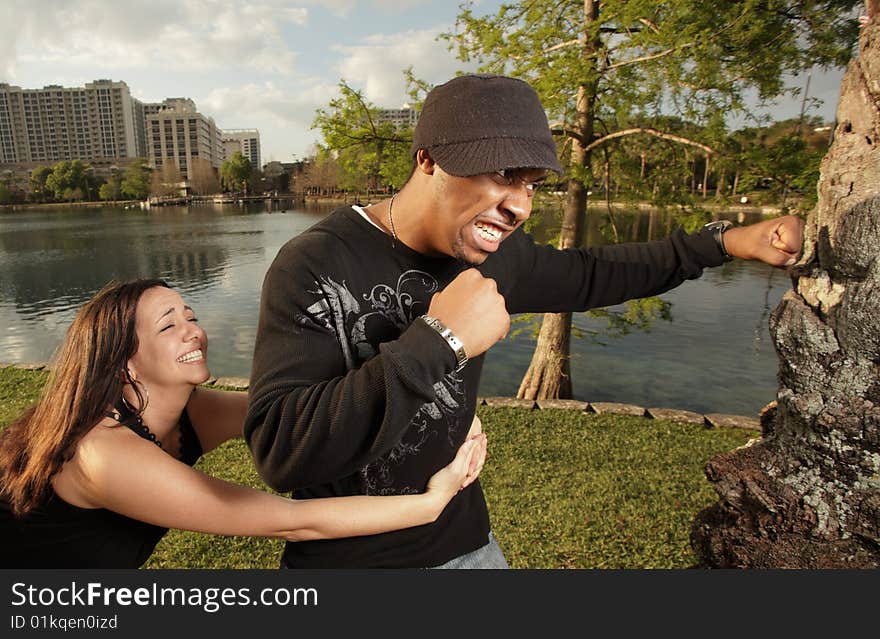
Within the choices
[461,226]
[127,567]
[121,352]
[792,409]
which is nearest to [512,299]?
[461,226]

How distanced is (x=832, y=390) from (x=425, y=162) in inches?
52.2

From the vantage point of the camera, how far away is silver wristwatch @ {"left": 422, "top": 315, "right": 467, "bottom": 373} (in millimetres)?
1135

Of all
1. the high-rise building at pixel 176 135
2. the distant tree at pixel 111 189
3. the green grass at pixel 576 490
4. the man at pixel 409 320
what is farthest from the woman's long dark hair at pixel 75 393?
the high-rise building at pixel 176 135

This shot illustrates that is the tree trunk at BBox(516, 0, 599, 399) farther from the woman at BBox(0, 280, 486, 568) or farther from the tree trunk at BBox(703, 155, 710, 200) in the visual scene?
the woman at BBox(0, 280, 486, 568)

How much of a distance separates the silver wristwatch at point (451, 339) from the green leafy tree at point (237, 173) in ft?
331

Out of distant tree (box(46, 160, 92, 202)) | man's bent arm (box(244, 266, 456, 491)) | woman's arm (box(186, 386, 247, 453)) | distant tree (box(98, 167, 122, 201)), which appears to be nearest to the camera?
man's bent arm (box(244, 266, 456, 491))

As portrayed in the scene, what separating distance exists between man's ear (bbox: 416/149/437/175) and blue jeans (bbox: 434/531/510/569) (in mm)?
1127

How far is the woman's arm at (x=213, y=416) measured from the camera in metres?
2.24

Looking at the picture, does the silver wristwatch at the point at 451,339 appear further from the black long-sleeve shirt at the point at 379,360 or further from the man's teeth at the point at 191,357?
the man's teeth at the point at 191,357

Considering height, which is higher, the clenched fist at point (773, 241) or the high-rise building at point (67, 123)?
the high-rise building at point (67, 123)

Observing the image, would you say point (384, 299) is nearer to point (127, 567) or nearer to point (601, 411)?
point (127, 567)

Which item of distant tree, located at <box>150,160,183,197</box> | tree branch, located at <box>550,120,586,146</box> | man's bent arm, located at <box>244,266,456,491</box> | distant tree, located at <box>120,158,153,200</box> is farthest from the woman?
distant tree, located at <box>150,160,183,197</box>

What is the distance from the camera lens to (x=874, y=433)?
4.97ft

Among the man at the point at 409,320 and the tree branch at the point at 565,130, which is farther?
the tree branch at the point at 565,130
